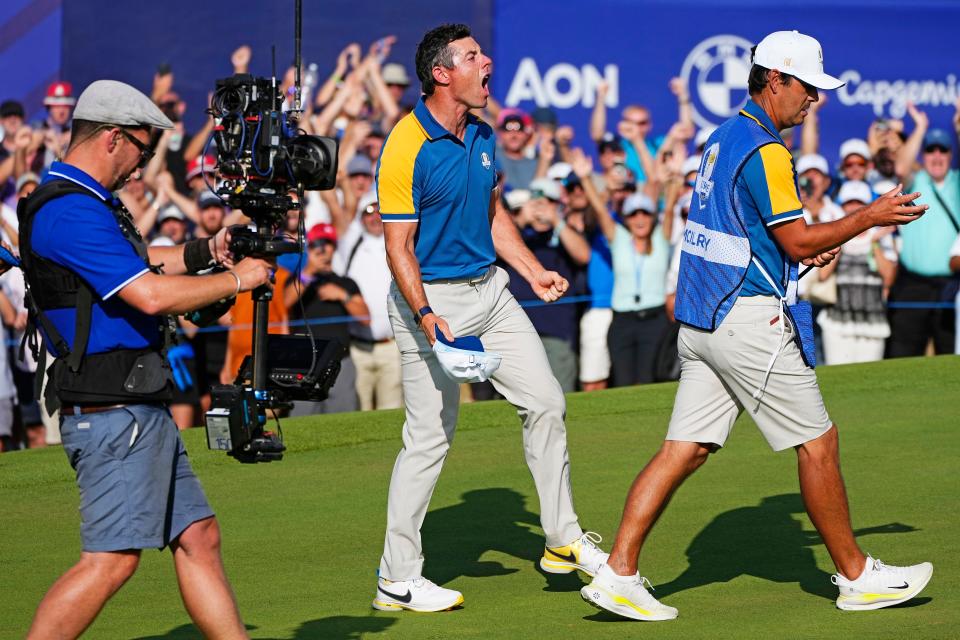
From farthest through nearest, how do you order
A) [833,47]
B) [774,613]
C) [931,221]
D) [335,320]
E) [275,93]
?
1. [833,47]
2. [931,221]
3. [335,320]
4. [774,613]
5. [275,93]

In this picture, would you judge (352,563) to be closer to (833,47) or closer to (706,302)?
(706,302)

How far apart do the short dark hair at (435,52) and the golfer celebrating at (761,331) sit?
1112 mm

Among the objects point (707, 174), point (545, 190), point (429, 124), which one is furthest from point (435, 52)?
point (545, 190)

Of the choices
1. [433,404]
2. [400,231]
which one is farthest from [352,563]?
[400,231]

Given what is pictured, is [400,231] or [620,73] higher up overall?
[620,73]

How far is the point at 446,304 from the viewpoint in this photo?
20.2 ft

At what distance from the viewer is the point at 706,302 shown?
18.9 feet

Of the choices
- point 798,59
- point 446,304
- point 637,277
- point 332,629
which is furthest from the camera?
point 637,277

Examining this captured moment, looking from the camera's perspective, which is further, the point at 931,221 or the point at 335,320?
the point at 931,221

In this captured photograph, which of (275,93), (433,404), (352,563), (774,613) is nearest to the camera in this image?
(275,93)

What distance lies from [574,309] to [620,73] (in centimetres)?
264

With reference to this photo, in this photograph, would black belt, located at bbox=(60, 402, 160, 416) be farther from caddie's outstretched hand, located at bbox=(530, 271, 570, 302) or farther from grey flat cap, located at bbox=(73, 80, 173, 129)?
caddie's outstretched hand, located at bbox=(530, 271, 570, 302)

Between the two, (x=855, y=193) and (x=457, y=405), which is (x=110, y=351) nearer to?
(x=457, y=405)

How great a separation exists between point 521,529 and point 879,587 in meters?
1.98
